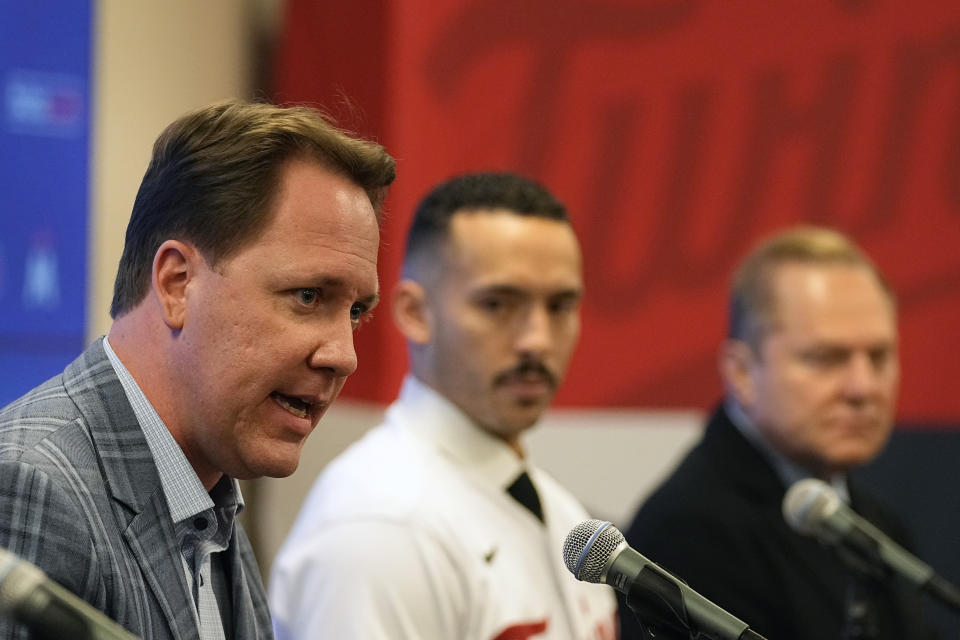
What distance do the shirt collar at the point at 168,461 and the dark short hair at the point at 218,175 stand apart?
97mm

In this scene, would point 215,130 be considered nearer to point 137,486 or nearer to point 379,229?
point 379,229

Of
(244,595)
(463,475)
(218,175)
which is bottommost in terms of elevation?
(463,475)

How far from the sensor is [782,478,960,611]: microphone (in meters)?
1.91

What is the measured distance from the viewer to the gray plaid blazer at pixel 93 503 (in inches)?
42.3

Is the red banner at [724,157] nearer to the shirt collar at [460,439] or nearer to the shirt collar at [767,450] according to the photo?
the shirt collar at [767,450]

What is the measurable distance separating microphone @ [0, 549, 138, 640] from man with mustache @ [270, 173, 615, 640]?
1.05 metres

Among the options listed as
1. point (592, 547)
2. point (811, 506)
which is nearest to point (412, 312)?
point (811, 506)

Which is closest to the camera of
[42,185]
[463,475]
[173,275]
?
[173,275]

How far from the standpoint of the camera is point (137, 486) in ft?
3.94

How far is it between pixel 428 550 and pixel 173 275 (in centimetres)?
85

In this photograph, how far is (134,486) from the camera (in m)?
1.20

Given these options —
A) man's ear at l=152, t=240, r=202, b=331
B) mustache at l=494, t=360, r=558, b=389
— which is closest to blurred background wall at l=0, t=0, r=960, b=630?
mustache at l=494, t=360, r=558, b=389

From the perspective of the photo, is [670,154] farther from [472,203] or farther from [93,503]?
[93,503]

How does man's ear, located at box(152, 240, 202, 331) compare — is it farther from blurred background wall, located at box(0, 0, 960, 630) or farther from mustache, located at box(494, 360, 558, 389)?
blurred background wall, located at box(0, 0, 960, 630)
